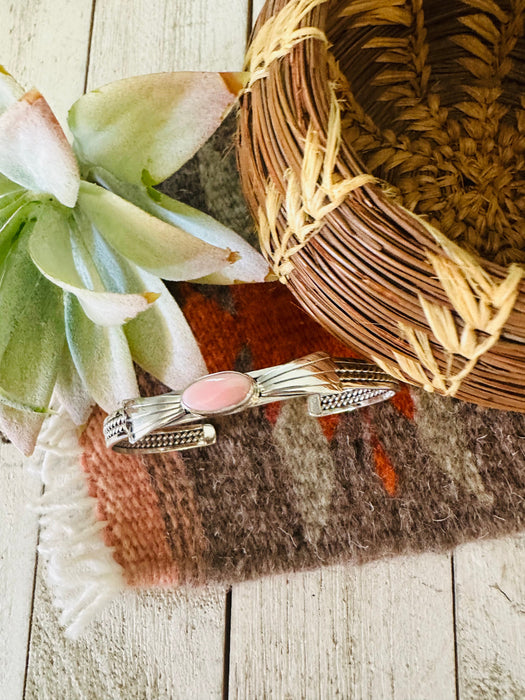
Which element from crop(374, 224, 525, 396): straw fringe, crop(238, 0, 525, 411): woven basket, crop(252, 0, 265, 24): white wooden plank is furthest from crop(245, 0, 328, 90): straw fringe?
crop(252, 0, 265, 24): white wooden plank

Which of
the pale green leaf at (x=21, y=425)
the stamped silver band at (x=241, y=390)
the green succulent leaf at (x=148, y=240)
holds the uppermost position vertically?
the green succulent leaf at (x=148, y=240)

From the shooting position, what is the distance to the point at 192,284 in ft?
1.48

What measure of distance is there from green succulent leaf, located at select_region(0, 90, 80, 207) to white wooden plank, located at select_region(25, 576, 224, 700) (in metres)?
0.25

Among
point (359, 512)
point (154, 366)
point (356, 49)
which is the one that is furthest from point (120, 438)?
point (356, 49)

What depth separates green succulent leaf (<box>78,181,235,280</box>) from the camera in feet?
1.04

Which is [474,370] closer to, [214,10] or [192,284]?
[192,284]

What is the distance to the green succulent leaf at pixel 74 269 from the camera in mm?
291

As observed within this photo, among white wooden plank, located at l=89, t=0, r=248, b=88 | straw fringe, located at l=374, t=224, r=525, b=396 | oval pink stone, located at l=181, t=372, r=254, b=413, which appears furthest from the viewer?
white wooden plank, located at l=89, t=0, r=248, b=88

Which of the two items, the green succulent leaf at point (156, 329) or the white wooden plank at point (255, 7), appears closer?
the green succulent leaf at point (156, 329)

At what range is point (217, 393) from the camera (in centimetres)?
37

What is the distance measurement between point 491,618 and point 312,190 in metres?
0.27

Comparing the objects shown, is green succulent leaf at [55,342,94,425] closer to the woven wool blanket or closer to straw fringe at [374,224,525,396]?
the woven wool blanket

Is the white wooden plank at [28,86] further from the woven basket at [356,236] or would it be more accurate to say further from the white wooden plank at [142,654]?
the woven basket at [356,236]

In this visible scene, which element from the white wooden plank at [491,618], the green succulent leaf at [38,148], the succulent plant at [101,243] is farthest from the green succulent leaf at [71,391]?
the white wooden plank at [491,618]
